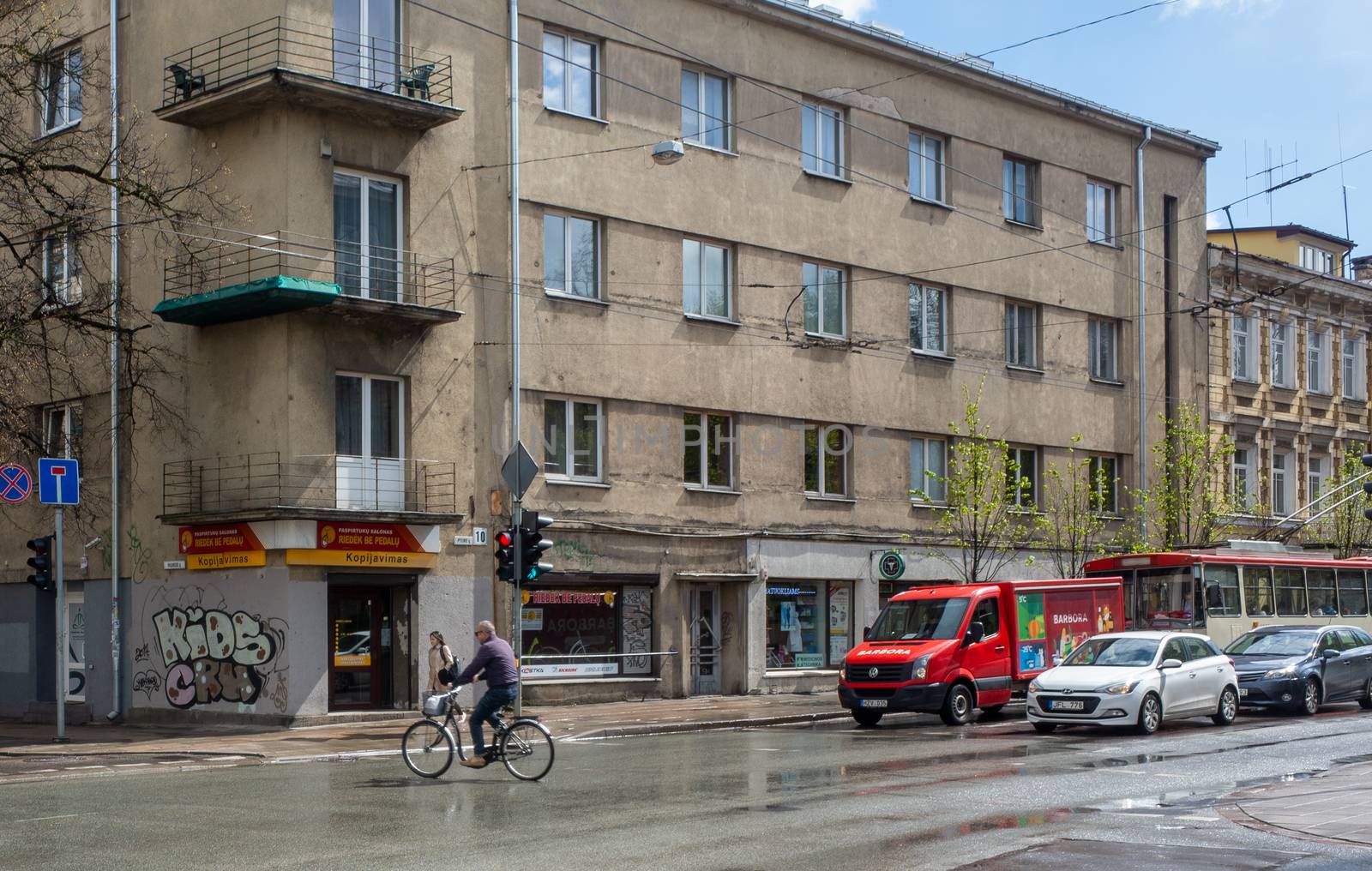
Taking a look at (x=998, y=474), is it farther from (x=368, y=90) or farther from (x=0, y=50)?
(x=0, y=50)

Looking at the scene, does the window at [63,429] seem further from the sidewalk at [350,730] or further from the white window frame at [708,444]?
the white window frame at [708,444]

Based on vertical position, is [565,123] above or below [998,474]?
above

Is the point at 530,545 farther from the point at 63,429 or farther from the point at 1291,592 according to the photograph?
the point at 1291,592

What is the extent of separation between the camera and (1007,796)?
1466cm

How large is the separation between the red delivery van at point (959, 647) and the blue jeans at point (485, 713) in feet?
29.5

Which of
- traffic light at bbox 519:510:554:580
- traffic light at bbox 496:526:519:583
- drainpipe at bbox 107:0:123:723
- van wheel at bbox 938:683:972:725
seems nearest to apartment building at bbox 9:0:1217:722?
drainpipe at bbox 107:0:123:723

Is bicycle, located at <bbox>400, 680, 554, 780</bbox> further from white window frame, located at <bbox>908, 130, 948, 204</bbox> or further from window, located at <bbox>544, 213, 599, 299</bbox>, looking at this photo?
white window frame, located at <bbox>908, 130, 948, 204</bbox>

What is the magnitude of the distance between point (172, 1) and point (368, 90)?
198 inches

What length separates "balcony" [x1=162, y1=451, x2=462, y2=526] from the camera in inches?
1031

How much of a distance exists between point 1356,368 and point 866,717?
31479 millimetres

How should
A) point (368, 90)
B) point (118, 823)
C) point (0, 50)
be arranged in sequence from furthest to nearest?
point (368, 90) < point (0, 50) < point (118, 823)

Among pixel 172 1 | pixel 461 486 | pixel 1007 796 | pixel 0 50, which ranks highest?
pixel 172 1

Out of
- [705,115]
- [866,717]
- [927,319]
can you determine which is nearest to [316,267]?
[705,115]

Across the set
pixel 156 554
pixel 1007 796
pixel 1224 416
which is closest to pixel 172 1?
pixel 156 554
